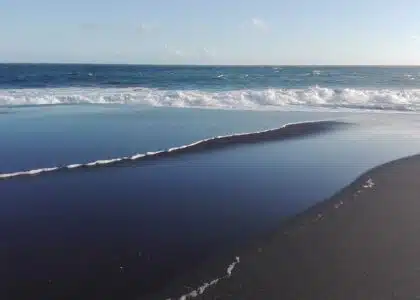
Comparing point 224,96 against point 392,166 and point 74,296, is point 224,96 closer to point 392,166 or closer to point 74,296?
point 392,166

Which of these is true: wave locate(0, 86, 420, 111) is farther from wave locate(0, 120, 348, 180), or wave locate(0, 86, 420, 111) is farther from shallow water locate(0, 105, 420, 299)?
shallow water locate(0, 105, 420, 299)

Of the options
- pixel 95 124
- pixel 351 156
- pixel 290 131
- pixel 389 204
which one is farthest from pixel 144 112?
pixel 389 204

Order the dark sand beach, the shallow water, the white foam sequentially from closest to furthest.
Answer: the dark sand beach → the shallow water → the white foam

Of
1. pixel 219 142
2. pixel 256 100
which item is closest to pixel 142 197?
pixel 219 142

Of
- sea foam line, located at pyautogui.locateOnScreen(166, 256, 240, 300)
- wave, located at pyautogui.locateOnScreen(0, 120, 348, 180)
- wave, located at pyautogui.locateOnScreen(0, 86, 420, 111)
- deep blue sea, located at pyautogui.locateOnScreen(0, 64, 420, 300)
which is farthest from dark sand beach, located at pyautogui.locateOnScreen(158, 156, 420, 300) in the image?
wave, located at pyautogui.locateOnScreen(0, 86, 420, 111)

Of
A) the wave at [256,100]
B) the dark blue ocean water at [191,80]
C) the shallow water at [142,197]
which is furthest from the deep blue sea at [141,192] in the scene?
the dark blue ocean water at [191,80]

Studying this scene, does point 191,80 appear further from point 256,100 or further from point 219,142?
point 219,142

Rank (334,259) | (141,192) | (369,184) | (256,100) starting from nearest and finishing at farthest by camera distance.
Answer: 1. (334,259)
2. (141,192)
3. (369,184)
4. (256,100)

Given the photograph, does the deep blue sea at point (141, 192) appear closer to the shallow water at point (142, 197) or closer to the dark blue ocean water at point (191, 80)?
the shallow water at point (142, 197)
